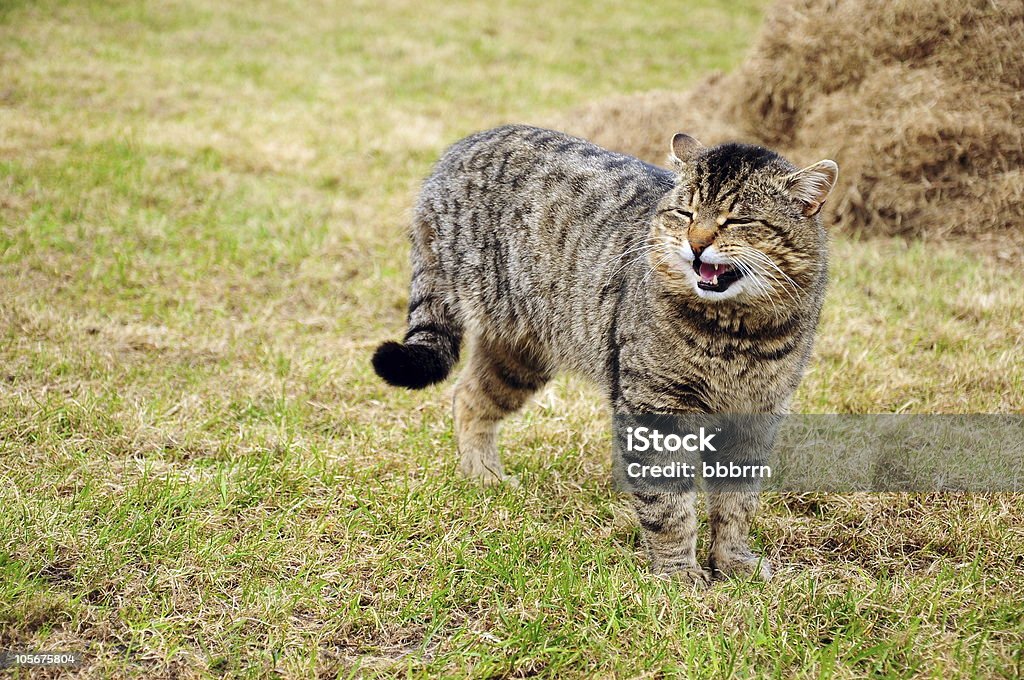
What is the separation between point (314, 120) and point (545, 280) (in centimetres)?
531

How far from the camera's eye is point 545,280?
11.1ft

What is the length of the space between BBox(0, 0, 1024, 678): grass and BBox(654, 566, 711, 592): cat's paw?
0.09 m

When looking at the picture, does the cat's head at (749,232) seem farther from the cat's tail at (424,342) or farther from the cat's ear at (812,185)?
the cat's tail at (424,342)

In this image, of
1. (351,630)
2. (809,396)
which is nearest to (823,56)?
(809,396)

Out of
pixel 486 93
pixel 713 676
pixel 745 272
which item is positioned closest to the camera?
pixel 713 676

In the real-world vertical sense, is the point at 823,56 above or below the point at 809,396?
above

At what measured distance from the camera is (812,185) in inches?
107

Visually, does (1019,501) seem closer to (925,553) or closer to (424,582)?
(925,553)

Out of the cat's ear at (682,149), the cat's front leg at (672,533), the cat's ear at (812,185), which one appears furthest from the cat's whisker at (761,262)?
the cat's front leg at (672,533)

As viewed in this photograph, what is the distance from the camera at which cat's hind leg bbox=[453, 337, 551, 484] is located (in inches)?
142

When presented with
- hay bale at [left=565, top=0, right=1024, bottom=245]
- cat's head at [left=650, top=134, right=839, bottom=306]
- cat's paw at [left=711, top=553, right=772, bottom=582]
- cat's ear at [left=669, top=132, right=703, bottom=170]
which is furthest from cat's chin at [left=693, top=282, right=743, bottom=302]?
hay bale at [left=565, top=0, right=1024, bottom=245]

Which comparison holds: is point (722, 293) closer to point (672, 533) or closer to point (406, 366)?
point (672, 533)

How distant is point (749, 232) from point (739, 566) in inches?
44.2

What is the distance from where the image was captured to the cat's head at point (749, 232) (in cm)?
270
